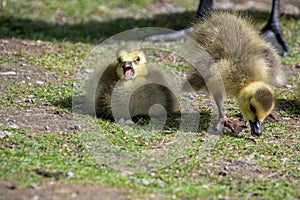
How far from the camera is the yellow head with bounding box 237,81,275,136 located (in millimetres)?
3719

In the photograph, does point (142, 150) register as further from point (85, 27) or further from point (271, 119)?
point (85, 27)

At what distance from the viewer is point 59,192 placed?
2.81 meters

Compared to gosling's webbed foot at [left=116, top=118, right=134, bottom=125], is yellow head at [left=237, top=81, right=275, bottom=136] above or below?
above

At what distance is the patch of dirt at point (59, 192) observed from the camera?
275 cm

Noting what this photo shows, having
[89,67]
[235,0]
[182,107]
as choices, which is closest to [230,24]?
[182,107]

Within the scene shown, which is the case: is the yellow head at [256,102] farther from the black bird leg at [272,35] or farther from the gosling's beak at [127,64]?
the black bird leg at [272,35]

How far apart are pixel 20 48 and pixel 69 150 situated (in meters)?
2.63

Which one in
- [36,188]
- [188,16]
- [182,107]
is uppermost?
[188,16]

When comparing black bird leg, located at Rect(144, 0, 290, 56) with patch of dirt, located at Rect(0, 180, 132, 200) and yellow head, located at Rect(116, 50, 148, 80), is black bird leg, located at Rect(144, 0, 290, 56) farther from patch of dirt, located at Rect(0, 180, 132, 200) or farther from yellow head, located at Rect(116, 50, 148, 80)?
patch of dirt, located at Rect(0, 180, 132, 200)

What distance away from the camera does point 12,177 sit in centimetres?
296

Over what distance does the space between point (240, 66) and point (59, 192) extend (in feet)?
5.43

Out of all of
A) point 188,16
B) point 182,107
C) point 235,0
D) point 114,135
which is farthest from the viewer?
point 235,0

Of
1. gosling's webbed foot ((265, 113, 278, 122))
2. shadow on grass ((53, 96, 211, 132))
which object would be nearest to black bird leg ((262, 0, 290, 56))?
gosling's webbed foot ((265, 113, 278, 122))

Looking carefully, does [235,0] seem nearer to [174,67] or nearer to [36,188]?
[174,67]
